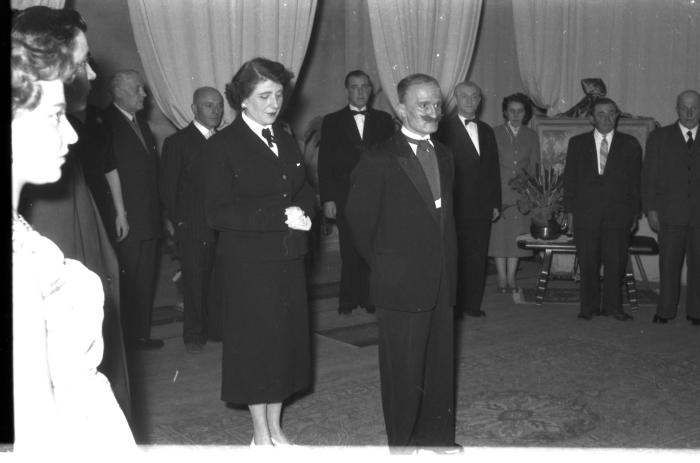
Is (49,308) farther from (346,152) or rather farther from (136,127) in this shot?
(346,152)

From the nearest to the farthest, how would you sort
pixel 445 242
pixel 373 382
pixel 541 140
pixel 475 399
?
pixel 445 242
pixel 475 399
pixel 373 382
pixel 541 140

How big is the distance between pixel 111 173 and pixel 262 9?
265 centimetres

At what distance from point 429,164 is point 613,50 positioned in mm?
7472

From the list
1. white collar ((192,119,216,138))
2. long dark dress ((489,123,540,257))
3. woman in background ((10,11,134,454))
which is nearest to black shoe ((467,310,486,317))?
long dark dress ((489,123,540,257))

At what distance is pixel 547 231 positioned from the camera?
25.7 ft

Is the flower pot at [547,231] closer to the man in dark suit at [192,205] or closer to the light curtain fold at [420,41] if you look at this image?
the light curtain fold at [420,41]

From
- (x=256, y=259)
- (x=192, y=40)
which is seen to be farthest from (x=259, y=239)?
(x=192, y=40)

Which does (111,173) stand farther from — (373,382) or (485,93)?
(485,93)

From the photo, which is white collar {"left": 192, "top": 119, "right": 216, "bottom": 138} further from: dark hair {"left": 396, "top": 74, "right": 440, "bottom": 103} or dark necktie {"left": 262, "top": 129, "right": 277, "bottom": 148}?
dark hair {"left": 396, "top": 74, "right": 440, "bottom": 103}

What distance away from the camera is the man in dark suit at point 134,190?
5742 mm

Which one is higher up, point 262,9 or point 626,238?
point 262,9

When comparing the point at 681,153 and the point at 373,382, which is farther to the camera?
the point at 681,153

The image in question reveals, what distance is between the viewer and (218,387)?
17.4 feet
